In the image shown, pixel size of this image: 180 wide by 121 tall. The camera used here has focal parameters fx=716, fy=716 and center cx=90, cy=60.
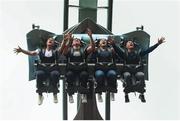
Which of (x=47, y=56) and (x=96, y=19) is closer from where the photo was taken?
(x=47, y=56)

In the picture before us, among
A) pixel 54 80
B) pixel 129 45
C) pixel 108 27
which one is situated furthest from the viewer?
pixel 108 27

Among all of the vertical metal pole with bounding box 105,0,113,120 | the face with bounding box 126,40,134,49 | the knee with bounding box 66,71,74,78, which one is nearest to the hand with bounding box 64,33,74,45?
the knee with bounding box 66,71,74,78

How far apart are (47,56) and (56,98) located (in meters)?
0.61

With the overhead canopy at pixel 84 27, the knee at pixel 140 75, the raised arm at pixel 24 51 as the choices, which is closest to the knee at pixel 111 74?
the knee at pixel 140 75

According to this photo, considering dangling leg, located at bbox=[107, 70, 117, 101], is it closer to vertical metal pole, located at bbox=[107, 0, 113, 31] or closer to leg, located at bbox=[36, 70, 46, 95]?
leg, located at bbox=[36, 70, 46, 95]

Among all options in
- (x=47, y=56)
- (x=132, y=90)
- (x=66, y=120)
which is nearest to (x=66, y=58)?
(x=47, y=56)

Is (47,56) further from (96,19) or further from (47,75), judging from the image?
(96,19)

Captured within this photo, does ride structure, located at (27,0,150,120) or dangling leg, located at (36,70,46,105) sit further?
ride structure, located at (27,0,150,120)

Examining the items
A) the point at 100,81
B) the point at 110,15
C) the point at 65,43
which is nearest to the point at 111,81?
the point at 100,81

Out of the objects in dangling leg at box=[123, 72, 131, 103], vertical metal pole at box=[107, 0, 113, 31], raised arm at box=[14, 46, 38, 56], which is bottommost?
dangling leg at box=[123, 72, 131, 103]

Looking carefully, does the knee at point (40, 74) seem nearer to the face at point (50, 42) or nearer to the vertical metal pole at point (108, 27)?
the face at point (50, 42)

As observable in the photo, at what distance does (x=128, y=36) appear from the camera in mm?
10945

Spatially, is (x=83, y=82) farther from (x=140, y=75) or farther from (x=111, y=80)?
(x=140, y=75)

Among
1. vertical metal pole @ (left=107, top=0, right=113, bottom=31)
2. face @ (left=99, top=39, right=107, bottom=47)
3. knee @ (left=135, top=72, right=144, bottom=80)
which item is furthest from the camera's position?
vertical metal pole @ (left=107, top=0, right=113, bottom=31)
